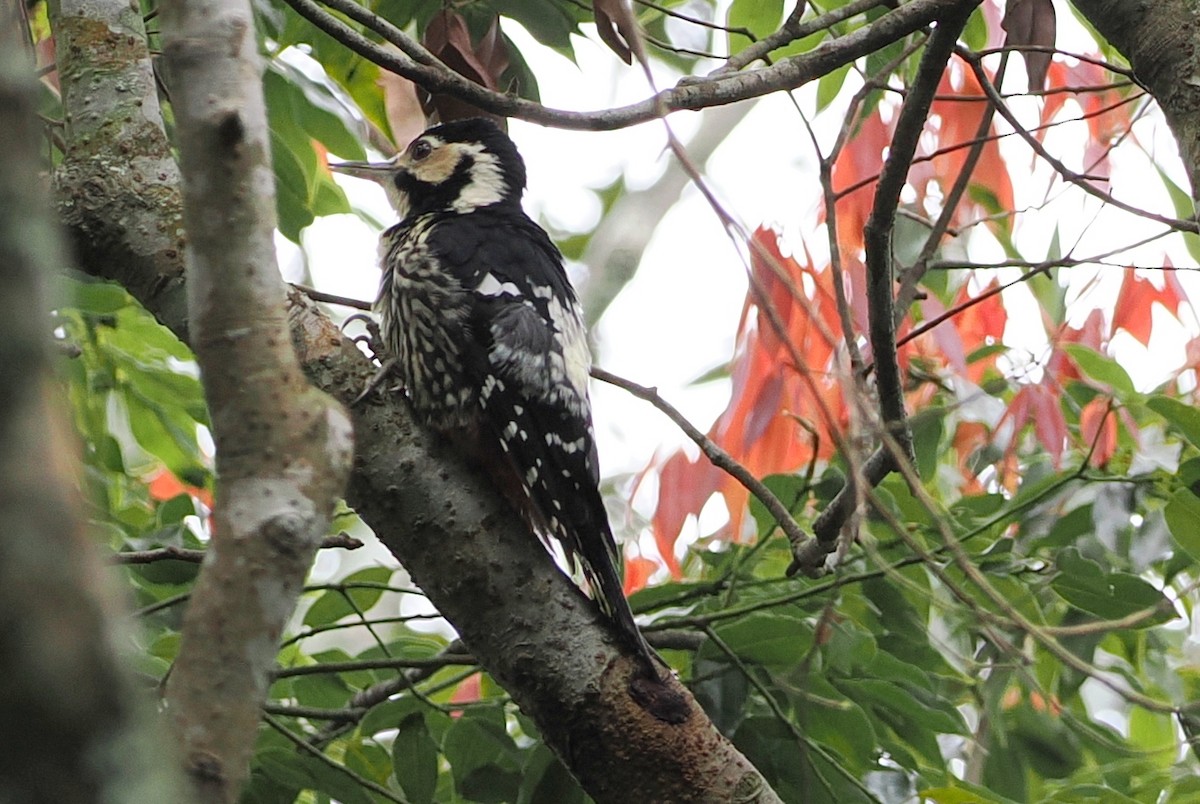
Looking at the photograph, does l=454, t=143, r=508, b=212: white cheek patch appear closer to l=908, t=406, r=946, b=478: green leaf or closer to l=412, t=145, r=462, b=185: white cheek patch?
l=412, t=145, r=462, b=185: white cheek patch

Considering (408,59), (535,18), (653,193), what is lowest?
(408,59)

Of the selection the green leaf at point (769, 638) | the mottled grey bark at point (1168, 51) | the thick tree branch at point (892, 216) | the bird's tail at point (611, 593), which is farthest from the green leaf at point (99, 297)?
the mottled grey bark at point (1168, 51)

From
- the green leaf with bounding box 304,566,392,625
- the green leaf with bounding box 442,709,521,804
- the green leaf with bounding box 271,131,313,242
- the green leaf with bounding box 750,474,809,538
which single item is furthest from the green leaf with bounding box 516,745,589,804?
the green leaf with bounding box 271,131,313,242

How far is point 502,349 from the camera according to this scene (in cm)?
288

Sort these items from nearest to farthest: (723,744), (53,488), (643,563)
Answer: (53,488), (723,744), (643,563)

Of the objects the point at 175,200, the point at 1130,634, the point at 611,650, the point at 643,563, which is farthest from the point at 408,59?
the point at 643,563

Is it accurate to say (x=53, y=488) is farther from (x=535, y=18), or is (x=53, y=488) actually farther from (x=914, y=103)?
(x=535, y=18)

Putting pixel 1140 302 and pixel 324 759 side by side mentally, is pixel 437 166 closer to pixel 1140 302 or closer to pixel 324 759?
pixel 324 759

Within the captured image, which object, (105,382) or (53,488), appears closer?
(53,488)

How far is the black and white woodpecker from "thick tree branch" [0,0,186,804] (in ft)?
5.27

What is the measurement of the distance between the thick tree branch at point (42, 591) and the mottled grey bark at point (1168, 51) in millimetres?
1622

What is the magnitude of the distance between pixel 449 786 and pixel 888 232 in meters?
1.49

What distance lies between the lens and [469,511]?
211 cm

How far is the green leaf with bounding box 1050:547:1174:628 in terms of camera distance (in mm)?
2537
